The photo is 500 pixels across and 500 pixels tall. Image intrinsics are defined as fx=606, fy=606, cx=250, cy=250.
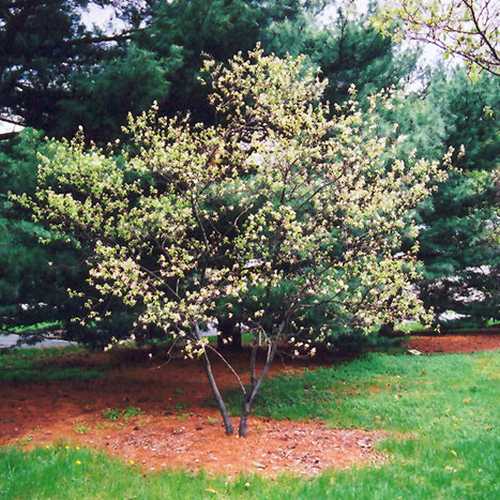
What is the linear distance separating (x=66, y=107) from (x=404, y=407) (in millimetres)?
7111

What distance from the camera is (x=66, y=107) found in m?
9.66

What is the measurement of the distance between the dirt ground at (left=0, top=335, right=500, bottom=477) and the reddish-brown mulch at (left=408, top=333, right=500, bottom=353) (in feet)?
22.8

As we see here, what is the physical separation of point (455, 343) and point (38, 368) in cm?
1136

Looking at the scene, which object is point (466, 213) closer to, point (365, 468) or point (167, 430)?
point (167, 430)

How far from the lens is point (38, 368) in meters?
13.3

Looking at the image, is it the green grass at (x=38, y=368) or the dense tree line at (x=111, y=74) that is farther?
the green grass at (x=38, y=368)

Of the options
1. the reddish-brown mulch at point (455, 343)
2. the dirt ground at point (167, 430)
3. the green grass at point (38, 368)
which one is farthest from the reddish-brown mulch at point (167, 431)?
the reddish-brown mulch at point (455, 343)

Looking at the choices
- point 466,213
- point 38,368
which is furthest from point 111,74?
point 466,213

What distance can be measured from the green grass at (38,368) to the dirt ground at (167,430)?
1.80 feet

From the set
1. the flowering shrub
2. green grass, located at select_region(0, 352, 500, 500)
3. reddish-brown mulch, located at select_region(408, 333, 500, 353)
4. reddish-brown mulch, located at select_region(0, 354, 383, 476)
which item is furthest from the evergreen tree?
the flowering shrub

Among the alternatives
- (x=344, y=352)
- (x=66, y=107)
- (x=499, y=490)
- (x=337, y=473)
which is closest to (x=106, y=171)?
(x=66, y=107)

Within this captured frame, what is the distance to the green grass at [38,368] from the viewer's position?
11789mm

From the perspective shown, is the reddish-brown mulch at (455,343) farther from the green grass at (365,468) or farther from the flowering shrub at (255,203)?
the flowering shrub at (255,203)

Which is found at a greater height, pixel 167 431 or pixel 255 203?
pixel 255 203
